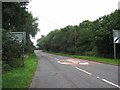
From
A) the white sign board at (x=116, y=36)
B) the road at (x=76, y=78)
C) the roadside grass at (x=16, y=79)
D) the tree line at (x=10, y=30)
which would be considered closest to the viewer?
the roadside grass at (x=16, y=79)

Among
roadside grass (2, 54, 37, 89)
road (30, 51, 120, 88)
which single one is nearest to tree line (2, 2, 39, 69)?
roadside grass (2, 54, 37, 89)

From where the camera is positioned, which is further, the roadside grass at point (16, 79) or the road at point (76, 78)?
the road at point (76, 78)

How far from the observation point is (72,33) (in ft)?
336

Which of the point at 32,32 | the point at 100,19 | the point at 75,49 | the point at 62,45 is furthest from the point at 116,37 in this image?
the point at 62,45

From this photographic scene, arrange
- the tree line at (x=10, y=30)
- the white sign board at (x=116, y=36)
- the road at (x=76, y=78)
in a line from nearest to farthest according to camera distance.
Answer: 1. the road at (x=76, y=78)
2. the tree line at (x=10, y=30)
3. the white sign board at (x=116, y=36)

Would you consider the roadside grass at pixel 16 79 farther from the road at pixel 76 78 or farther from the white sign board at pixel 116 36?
the white sign board at pixel 116 36

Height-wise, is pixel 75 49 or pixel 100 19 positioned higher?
pixel 100 19

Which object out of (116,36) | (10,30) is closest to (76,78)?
(10,30)

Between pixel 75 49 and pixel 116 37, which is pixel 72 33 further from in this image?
pixel 116 37

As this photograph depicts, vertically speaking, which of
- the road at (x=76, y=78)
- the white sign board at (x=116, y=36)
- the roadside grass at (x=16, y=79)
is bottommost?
the road at (x=76, y=78)

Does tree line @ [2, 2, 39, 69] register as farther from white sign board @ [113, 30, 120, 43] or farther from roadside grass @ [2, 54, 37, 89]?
white sign board @ [113, 30, 120, 43]

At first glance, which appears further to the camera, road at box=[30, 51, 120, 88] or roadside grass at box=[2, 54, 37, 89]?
road at box=[30, 51, 120, 88]

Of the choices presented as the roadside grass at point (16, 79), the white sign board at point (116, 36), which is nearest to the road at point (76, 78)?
the roadside grass at point (16, 79)

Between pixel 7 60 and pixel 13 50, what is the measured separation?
86 centimetres
